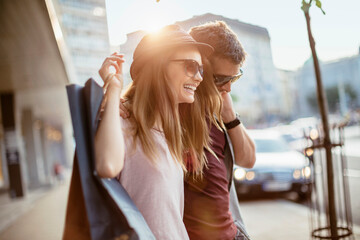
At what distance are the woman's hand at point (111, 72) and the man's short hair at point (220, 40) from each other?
1.56ft

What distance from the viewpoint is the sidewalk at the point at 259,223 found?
5.37 meters

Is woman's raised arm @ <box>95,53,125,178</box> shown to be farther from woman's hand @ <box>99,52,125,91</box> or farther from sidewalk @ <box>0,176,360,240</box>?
sidewalk @ <box>0,176,360,240</box>

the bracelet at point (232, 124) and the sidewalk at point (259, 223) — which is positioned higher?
the bracelet at point (232, 124)

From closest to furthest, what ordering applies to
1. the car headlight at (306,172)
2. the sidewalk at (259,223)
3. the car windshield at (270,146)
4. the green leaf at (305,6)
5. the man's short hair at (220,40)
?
1. the man's short hair at (220,40)
2. the green leaf at (305,6)
3. the car headlight at (306,172)
4. the sidewalk at (259,223)
5. the car windshield at (270,146)

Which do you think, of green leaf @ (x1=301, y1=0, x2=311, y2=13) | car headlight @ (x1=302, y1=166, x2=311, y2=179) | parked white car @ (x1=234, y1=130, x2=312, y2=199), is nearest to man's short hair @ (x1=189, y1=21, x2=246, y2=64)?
green leaf @ (x1=301, y1=0, x2=311, y2=13)

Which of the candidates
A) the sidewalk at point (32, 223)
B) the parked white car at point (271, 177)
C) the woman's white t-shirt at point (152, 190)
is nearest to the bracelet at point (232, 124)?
the woman's white t-shirt at point (152, 190)

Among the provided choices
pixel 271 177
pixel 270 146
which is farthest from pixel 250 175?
pixel 270 146

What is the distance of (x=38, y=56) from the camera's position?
877cm

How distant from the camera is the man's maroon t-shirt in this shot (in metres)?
1.54

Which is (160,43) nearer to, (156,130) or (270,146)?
(156,130)

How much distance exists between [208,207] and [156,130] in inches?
15.9

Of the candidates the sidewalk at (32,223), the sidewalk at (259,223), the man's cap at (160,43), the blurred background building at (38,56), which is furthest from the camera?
the sidewalk at (32,223)

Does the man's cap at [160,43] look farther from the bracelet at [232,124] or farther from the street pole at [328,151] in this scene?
the street pole at [328,151]

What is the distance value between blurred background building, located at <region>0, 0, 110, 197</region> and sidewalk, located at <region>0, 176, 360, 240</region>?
3.29 m
